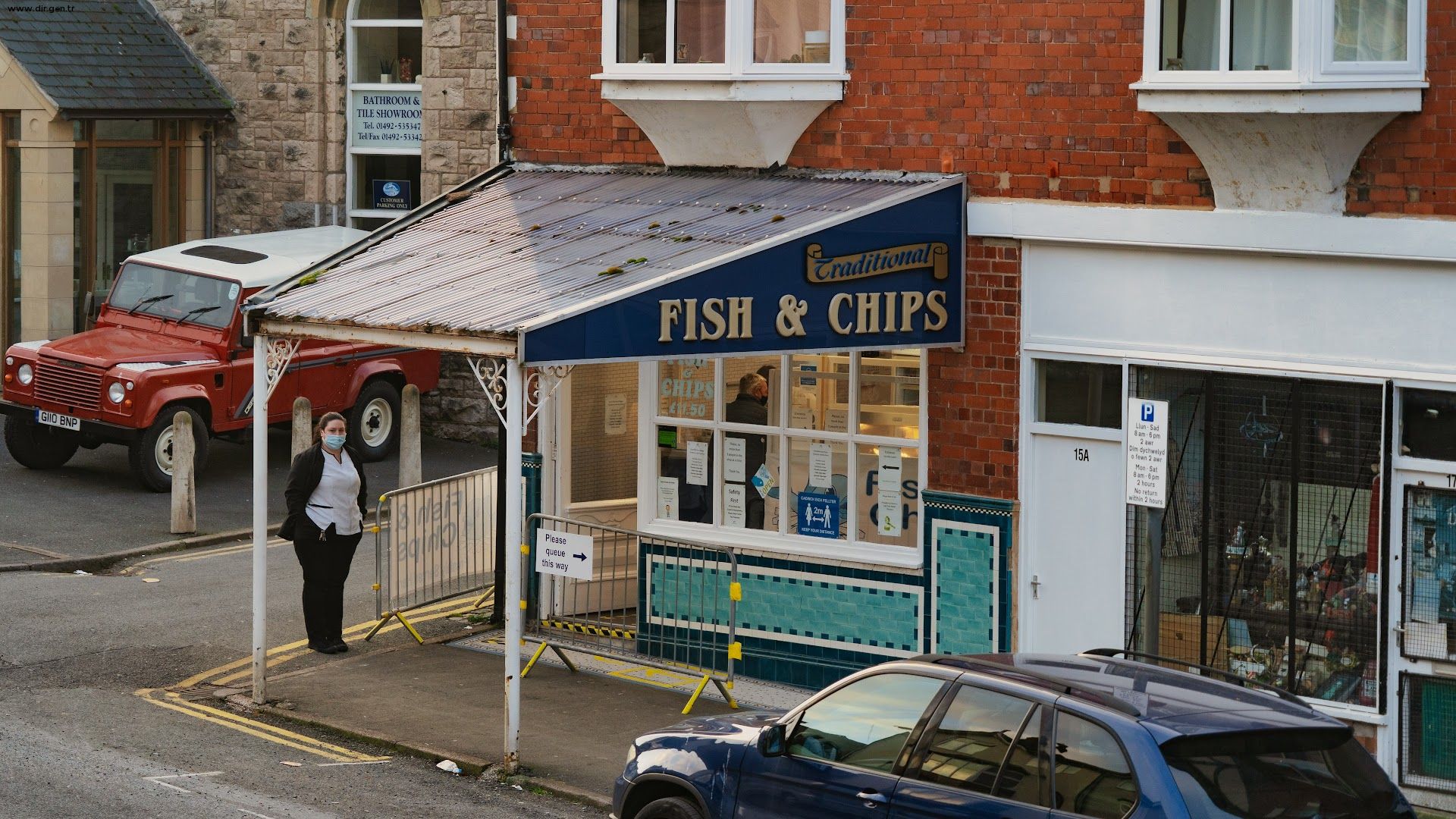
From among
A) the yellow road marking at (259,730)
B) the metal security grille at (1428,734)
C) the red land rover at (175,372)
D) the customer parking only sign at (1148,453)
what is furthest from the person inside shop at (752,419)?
the red land rover at (175,372)

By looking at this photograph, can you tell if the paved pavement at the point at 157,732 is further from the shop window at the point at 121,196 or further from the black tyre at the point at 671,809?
the shop window at the point at 121,196

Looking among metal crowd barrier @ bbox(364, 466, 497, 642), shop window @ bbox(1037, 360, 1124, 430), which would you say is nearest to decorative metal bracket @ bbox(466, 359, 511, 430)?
metal crowd barrier @ bbox(364, 466, 497, 642)

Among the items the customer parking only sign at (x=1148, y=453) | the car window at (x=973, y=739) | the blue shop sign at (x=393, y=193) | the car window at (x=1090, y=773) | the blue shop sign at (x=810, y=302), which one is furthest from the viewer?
the blue shop sign at (x=393, y=193)

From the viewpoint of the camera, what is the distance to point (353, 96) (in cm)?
2359

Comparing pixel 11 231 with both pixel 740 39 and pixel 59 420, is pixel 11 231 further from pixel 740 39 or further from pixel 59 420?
pixel 740 39

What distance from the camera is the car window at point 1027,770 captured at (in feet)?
22.8

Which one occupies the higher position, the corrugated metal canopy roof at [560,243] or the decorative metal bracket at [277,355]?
the corrugated metal canopy roof at [560,243]

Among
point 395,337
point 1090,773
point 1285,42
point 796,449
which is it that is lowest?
point 1090,773

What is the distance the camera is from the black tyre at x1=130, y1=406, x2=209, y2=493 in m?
18.7

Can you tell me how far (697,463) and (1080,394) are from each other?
3036 mm

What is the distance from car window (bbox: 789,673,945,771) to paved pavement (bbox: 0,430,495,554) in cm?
1037

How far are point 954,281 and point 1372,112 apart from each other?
2.80m

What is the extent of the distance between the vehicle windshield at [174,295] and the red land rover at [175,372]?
0.01 meters

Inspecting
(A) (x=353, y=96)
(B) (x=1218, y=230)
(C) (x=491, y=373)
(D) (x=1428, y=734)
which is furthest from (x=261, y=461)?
(A) (x=353, y=96)
